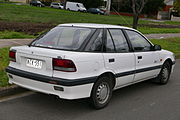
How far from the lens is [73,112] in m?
4.91

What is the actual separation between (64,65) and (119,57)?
1334 millimetres

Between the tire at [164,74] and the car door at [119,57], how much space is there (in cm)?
155

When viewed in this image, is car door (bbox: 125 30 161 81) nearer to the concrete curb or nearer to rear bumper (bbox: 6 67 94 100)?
rear bumper (bbox: 6 67 94 100)

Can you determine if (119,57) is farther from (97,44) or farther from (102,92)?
(102,92)

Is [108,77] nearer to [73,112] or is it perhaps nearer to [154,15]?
[73,112]

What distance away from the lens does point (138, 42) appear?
6.17 meters

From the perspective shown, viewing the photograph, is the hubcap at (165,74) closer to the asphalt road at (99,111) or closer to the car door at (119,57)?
the asphalt road at (99,111)

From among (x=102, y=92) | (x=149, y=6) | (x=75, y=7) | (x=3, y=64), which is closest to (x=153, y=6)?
(x=149, y=6)

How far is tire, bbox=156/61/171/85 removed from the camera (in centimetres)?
699

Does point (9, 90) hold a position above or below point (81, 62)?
below

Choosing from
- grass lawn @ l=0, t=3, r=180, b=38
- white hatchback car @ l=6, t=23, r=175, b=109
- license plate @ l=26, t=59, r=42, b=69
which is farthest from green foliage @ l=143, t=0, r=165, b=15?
license plate @ l=26, t=59, r=42, b=69

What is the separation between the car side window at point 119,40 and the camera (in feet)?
18.0

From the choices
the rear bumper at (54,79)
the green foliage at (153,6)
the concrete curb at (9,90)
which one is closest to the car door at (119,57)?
the rear bumper at (54,79)

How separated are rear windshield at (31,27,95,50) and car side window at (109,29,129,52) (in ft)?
1.84
